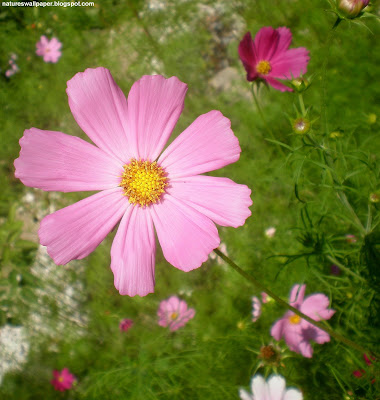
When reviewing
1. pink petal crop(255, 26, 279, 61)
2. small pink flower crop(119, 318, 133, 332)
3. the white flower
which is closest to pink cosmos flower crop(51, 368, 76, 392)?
small pink flower crop(119, 318, 133, 332)

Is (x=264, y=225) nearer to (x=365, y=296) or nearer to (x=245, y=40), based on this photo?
(x=365, y=296)

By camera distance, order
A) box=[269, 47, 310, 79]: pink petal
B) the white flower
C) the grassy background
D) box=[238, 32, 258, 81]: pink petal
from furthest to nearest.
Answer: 1. the white flower
2. box=[269, 47, 310, 79]: pink petal
3. the grassy background
4. box=[238, 32, 258, 81]: pink petal

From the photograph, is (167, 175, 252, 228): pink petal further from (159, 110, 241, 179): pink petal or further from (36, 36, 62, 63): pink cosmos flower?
(36, 36, 62, 63): pink cosmos flower

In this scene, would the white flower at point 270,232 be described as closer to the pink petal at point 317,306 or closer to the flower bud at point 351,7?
the pink petal at point 317,306

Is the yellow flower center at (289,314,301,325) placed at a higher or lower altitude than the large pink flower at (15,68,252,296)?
lower

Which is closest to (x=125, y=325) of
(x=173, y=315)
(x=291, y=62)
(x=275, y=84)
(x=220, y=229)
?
(x=173, y=315)

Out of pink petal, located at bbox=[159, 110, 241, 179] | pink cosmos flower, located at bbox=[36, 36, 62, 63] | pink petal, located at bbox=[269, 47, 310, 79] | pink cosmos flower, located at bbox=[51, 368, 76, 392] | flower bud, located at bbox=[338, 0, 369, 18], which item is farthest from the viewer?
pink cosmos flower, located at bbox=[36, 36, 62, 63]

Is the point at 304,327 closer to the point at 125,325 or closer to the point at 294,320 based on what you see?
the point at 294,320
